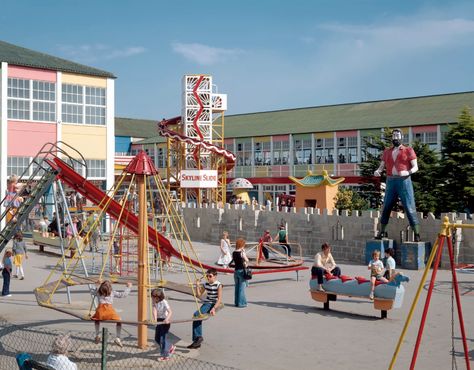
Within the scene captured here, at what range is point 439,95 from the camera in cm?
5369

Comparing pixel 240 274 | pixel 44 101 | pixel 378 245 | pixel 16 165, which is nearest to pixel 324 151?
pixel 44 101

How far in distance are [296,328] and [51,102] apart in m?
28.4

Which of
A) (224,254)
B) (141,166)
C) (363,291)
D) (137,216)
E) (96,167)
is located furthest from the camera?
(96,167)

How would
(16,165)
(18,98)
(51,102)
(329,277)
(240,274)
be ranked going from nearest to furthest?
(329,277), (240,274), (16,165), (18,98), (51,102)

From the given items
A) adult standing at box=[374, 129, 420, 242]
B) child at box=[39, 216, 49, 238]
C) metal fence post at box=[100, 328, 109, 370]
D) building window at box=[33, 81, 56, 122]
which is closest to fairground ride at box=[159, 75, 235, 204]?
building window at box=[33, 81, 56, 122]

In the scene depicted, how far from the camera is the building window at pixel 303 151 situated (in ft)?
187

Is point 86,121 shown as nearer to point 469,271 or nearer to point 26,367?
point 469,271

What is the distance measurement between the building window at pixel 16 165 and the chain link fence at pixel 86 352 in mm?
25419

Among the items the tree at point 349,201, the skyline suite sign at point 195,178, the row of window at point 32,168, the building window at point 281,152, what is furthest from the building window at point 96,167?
the building window at point 281,152

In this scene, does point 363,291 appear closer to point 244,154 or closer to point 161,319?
point 161,319

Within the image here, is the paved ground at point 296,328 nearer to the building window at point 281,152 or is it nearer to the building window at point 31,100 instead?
the building window at point 31,100

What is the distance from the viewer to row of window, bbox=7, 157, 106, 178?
37031 millimetres

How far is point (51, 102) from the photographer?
3841 cm

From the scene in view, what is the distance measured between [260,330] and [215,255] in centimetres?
1645
